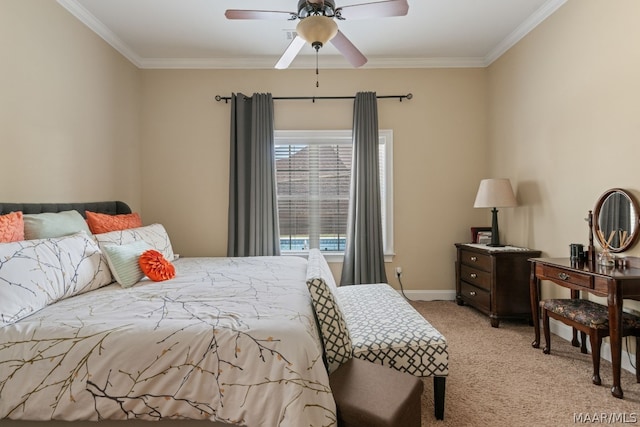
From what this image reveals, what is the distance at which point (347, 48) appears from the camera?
251cm

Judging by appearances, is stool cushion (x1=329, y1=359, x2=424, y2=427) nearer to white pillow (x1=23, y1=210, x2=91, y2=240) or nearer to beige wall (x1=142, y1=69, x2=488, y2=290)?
white pillow (x1=23, y1=210, x2=91, y2=240)

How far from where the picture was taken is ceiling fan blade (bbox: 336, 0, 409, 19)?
210 centimetres

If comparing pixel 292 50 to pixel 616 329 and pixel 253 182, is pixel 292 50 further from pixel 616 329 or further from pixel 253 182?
pixel 616 329

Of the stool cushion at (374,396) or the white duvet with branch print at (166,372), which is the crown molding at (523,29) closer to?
the stool cushion at (374,396)

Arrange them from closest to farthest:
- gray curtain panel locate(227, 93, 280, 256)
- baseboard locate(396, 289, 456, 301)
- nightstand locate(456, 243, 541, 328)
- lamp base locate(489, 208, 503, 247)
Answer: nightstand locate(456, 243, 541, 328) → lamp base locate(489, 208, 503, 247) → gray curtain panel locate(227, 93, 280, 256) → baseboard locate(396, 289, 456, 301)

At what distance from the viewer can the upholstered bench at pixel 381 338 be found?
1.55m

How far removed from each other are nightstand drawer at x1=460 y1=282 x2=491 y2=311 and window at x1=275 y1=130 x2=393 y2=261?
35.8 inches

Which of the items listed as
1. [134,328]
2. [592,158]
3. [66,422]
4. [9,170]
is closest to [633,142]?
[592,158]

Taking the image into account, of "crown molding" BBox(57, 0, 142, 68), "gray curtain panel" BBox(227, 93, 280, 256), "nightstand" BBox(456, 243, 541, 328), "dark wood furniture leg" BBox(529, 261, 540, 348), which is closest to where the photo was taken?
"dark wood furniture leg" BBox(529, 261, 540, 348)

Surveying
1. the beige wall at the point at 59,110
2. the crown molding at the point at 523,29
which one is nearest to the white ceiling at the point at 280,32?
the crown molding at the point at 523,29

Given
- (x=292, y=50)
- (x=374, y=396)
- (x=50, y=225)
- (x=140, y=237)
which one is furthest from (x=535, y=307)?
(x=50, y=225)

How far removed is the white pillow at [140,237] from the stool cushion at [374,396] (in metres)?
1.81

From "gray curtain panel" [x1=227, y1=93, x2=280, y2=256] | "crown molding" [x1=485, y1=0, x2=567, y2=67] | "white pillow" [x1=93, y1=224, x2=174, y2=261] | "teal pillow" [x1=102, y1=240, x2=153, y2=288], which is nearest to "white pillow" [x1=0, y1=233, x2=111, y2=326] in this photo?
"teal pillow" [x1=102, y1=240, x2=153, y2=288]

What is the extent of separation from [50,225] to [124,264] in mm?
533
